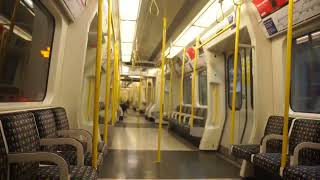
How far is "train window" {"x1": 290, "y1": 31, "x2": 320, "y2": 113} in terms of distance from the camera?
3.46m

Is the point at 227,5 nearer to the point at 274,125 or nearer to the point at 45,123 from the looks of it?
the point at 274,125

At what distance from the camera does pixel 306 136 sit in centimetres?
302

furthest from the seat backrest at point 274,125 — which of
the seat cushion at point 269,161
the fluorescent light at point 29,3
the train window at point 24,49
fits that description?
the fluorescent light at point 29,3

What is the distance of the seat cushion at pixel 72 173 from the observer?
Result: 1.95 meters

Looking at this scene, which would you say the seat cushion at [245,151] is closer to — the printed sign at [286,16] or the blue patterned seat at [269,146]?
Result: the blue patterned seat at [269,146]

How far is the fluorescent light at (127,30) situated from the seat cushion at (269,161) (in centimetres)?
404

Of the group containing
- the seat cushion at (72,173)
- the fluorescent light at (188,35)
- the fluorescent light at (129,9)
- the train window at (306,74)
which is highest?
the fluorescent light at (129,9)

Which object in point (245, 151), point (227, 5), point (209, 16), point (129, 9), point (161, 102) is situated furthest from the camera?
point (209, 16)

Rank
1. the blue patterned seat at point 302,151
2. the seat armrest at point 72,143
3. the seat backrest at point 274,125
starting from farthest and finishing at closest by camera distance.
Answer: the seat backrest at point 274,125, the blue patterned seat at point 302,151, the seat armrest at point 72,143

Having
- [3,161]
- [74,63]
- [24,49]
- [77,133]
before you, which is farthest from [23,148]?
[74,63]

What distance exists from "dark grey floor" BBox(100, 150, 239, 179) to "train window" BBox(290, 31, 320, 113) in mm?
1432

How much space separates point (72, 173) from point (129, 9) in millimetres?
3682

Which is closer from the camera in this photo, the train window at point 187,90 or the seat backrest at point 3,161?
the seat backrest at point 3,161

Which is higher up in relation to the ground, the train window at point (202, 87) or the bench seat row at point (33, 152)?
the train window at point (202, 87)
